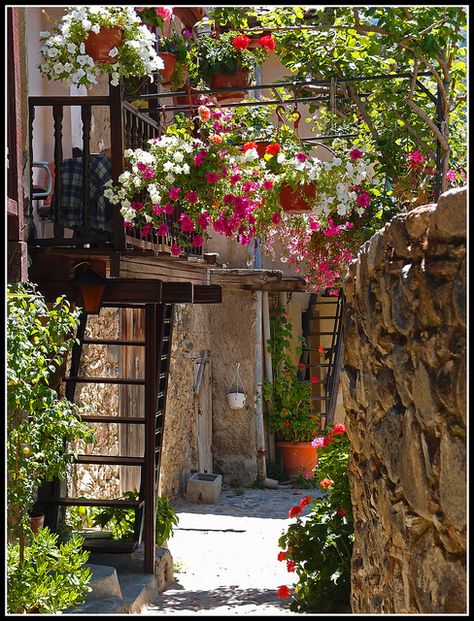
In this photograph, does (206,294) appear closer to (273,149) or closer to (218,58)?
(273,149)

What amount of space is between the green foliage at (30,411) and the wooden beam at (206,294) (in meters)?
3.00

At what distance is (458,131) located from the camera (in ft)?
28.8

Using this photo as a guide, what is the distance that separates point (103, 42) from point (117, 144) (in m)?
0.64

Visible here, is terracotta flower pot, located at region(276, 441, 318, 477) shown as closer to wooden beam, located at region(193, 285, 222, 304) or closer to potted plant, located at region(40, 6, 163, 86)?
wooden beam, located at region(193, 285, 222, 304)

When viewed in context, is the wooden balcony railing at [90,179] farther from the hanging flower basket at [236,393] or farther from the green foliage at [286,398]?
the green foliage at [286,398]

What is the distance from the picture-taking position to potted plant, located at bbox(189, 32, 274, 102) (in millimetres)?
7828

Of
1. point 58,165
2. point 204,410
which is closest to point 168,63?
point 58,165

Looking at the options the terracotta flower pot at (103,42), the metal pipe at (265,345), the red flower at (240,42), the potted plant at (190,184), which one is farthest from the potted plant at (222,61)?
the metal pipe at (265,345)

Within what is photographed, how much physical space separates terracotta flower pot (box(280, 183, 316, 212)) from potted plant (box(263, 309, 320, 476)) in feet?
24.3

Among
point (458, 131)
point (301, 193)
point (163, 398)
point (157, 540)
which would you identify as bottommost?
point (157, 540)

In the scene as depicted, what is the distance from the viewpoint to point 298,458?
13711 millimetres

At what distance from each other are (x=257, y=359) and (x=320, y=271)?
5.21 m

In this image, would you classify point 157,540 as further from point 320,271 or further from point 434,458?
point 434,458

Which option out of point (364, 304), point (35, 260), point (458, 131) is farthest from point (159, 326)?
point (364, 304)
